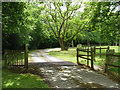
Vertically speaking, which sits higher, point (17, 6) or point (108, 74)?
point (17, 6)

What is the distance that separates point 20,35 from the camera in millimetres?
15953

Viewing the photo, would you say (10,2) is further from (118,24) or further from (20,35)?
(118,24)

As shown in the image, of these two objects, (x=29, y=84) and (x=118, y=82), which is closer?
(x=29, y=84)

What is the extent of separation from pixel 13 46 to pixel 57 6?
11245mm

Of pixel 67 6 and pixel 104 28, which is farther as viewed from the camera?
pixel 67 6

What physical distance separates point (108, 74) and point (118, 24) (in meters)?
7.06

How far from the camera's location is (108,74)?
681cm

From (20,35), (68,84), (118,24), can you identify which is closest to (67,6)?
(20,35)

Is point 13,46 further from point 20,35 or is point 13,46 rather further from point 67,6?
point 67,6

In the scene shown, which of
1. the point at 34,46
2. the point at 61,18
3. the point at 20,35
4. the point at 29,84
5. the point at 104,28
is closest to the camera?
the point at 29,84

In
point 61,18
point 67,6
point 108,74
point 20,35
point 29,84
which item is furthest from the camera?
point 61,18

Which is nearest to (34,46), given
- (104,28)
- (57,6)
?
(57,6)

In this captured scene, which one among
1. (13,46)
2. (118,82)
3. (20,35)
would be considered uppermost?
(20,35)

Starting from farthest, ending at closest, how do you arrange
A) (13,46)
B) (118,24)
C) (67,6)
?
(67,6), (13,46), (118,24)
